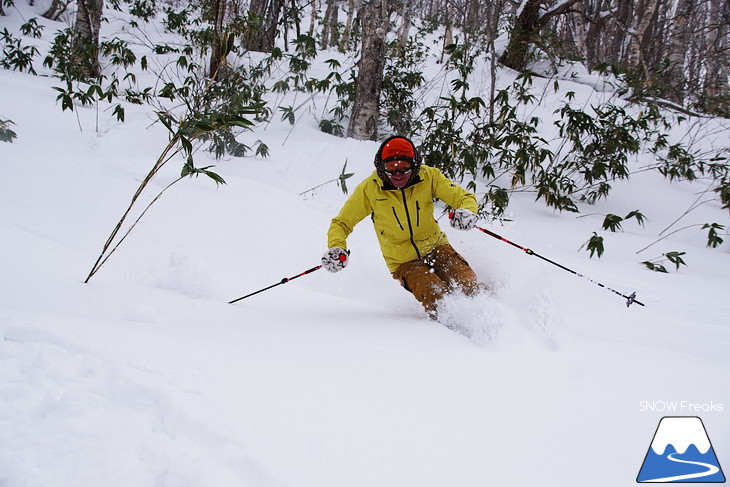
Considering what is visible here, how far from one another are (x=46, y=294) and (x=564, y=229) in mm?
5683

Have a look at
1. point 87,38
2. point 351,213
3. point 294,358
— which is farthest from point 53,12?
point 294,358

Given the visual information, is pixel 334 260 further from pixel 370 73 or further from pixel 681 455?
pixel 370 73

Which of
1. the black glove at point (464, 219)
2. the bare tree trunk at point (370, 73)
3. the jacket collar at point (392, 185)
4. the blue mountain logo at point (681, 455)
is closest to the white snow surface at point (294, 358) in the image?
the blue mountain logo at point (681, 455)

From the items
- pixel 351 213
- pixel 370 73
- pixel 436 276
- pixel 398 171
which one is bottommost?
pixel 436 276

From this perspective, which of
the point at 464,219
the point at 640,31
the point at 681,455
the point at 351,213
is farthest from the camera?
the point at 640,31

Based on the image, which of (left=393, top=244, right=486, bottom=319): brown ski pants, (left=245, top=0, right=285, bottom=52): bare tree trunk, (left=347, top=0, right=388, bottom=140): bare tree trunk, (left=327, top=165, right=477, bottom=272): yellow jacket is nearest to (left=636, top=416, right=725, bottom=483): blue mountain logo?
(left=393, top=244, right=486, bottom=319): brown ski pants

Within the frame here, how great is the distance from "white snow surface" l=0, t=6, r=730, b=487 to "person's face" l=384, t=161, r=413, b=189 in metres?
0.83

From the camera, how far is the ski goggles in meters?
2.75

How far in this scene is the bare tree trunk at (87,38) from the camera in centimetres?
780

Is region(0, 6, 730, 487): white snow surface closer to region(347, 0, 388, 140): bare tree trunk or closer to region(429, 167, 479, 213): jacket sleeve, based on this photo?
region(429, 167, 479, 213): jacket sleeve

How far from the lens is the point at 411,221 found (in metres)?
2.99

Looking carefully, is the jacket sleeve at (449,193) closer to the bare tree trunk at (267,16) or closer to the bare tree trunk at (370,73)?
the bare tree trunk at (370,73)

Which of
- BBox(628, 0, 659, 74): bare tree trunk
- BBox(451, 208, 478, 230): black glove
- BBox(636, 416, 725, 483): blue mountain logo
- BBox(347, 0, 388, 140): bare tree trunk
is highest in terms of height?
BBox(628, 0, 659, 74): bare tree trunk

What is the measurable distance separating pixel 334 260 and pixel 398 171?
708 mm
